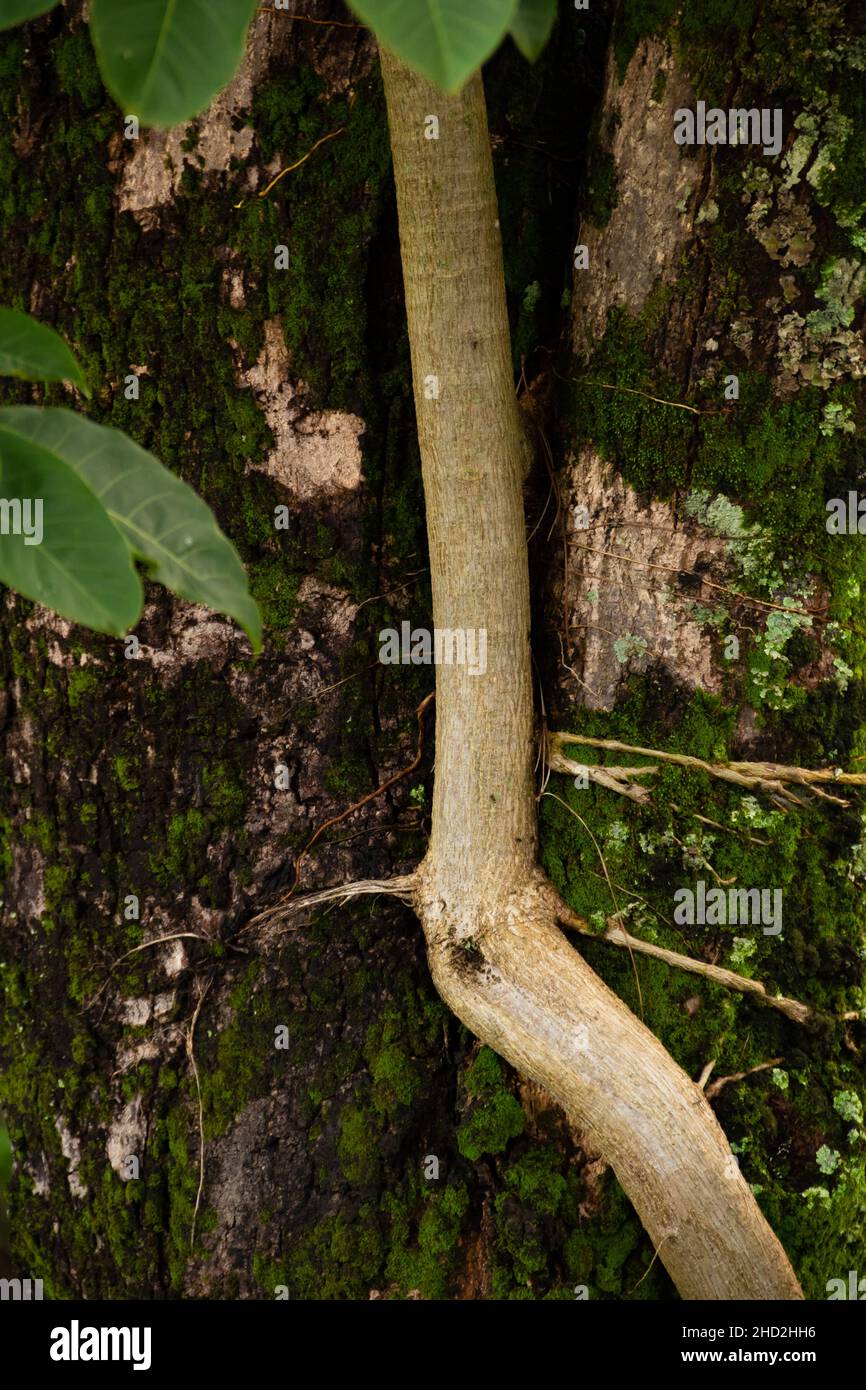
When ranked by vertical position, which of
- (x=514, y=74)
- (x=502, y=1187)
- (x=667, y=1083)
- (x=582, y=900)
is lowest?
(x=502, y=1187)

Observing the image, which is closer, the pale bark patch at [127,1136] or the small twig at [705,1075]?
the small twig at [705,1075]

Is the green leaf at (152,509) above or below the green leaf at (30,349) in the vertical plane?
below

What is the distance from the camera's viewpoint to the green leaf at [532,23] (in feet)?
2.93

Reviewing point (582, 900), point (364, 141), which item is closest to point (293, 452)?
point (364, 141)

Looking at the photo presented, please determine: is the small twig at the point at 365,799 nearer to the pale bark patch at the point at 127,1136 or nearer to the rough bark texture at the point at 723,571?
the rough bark texture at the point at 723,571

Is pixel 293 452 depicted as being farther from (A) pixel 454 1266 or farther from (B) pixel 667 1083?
(A) pixel 454 1266

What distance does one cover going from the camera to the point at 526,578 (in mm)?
1799

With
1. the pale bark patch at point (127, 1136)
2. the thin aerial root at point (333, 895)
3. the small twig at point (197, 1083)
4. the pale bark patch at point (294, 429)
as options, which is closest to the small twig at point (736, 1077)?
the thin aerial root at point (333, 895)

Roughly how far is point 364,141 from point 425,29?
1.29 metres

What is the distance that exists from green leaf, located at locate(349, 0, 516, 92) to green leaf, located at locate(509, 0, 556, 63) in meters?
0.24

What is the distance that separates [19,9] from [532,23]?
1.41ft

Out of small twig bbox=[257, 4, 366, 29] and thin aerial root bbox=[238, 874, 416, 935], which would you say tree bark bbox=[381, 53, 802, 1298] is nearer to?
thin aerial root bbox=[238, 874, 416, 935]

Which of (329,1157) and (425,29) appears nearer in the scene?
(425,29)

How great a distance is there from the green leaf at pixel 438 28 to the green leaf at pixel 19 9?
0.86 feet
